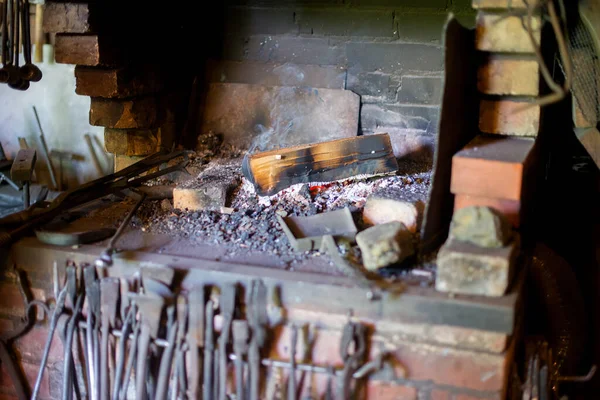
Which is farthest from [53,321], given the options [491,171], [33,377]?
[491,171]

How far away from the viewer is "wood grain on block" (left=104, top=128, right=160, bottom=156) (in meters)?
2.88

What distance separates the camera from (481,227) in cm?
181

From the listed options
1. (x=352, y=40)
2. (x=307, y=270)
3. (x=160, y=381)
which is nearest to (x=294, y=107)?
(x=352, y=40)

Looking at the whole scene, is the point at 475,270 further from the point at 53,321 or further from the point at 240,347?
the point at 53,321

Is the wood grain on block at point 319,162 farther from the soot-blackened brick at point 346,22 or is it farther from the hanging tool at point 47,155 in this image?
the hanging tool at point 47,155

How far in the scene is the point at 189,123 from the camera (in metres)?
3.10

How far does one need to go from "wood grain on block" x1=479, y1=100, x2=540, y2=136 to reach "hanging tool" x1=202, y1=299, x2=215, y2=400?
1.04 m

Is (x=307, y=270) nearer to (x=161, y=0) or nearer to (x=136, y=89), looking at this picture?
(x=136, y=89)

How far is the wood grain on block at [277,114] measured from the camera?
9.52ft

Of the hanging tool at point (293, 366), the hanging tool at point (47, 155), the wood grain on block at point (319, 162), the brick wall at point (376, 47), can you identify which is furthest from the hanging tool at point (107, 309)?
the hanging tool at point (47, 155)

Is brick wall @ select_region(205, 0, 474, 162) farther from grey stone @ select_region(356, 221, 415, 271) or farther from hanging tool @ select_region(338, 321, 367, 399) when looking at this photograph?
hanging tool @ select_region(338, 321, 367, 399)

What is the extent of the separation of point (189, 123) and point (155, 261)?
121cm

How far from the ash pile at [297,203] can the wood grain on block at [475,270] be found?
0.20 metres

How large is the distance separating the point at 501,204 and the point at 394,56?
3.66 feet
